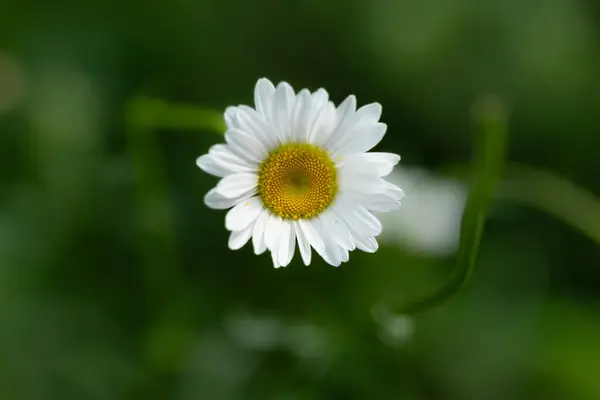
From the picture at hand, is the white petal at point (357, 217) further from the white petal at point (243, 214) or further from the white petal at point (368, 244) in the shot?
the white petal at point (243, 214)

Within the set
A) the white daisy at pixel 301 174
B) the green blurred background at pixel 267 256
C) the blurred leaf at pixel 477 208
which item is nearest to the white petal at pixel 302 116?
the white daisy at pixel 301 174

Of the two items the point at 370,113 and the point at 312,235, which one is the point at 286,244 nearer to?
the point at 312,235

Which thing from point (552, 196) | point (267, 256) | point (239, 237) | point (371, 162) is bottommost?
point (239, 237)

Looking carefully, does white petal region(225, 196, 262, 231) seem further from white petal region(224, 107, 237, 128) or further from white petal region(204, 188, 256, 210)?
white petal region(224, 107, 237, 128)

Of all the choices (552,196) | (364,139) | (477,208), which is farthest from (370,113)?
(552,196)

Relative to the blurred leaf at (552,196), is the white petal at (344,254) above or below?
below

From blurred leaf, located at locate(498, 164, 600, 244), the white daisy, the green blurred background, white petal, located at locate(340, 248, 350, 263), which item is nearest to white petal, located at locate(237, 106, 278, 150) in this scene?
the white daisy

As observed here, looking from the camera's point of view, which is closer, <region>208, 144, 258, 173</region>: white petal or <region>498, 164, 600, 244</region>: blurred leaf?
<region>208, 144, 258, 173</region>: white petal
